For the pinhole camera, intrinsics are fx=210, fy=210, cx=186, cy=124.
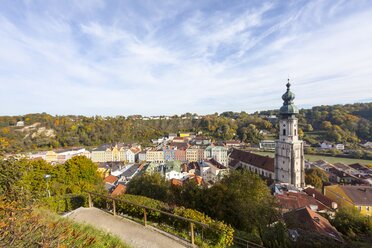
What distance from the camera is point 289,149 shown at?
29.9 m

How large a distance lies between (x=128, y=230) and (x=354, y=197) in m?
27.9

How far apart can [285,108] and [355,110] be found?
93.9 m

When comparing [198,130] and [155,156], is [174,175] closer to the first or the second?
[155,156]

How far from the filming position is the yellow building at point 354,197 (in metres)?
23.1

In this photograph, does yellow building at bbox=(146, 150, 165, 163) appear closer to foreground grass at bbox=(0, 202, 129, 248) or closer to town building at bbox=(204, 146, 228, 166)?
town building at bbox=(204, 146, 228, 166)

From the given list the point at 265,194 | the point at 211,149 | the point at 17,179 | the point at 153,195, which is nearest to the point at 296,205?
the point at 265,194

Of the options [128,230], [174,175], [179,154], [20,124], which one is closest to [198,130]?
[179,154]

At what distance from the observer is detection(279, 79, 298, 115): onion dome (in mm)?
30500

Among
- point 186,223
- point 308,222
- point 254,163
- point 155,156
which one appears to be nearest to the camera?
point 186,223

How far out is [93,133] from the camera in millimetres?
93875

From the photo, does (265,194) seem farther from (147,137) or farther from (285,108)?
(147,137)

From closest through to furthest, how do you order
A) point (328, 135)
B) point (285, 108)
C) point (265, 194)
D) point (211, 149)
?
1. point (265, 194)
2. point (285, 108)
3. point (211, 149)
4. point (328, 135)

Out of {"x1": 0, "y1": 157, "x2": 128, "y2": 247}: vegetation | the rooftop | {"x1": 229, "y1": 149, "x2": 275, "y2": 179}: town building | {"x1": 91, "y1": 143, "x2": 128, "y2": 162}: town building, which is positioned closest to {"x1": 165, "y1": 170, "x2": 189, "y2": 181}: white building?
{"x1": 229, "y1": 149, "x2": 275, "y2": 179}: town building

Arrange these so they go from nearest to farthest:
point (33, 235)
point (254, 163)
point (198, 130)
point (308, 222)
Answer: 1. point (33, 235)
2. point (308, 222)
3. point (254, 163)
4. point (198, 130)
